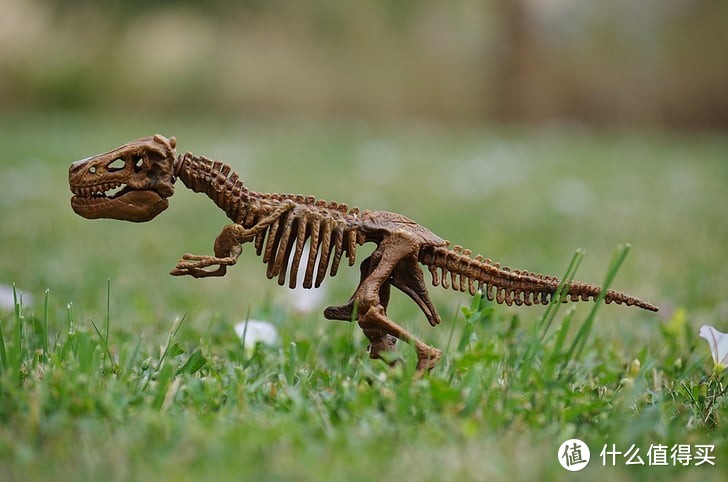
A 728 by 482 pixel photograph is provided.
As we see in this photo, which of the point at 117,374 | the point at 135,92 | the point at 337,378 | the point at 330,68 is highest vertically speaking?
the point at 330,68

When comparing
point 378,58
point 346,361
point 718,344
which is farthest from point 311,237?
point 378,58

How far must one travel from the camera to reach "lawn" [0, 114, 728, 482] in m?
1.83

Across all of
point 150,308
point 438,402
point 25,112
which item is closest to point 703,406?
point 438,402

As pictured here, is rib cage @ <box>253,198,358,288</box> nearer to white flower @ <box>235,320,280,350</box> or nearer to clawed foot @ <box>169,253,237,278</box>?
clawed foot @ <box>169,253,237,278</box>

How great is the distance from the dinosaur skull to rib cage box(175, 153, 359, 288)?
2.8 inches

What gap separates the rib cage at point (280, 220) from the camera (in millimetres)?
2344

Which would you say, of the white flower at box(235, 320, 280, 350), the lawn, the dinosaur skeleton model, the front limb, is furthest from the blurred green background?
the front limb

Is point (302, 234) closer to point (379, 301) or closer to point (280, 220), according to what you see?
point (280, 220)

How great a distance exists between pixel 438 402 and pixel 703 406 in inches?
33.3

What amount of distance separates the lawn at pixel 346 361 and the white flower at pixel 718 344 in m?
0.10

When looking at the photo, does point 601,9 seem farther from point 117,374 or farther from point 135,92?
point 117,374

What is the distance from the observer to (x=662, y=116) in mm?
16719

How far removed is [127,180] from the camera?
2.32m

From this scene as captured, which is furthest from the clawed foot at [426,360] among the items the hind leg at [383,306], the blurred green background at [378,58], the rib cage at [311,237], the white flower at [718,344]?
the blurred green background at [378,58]
